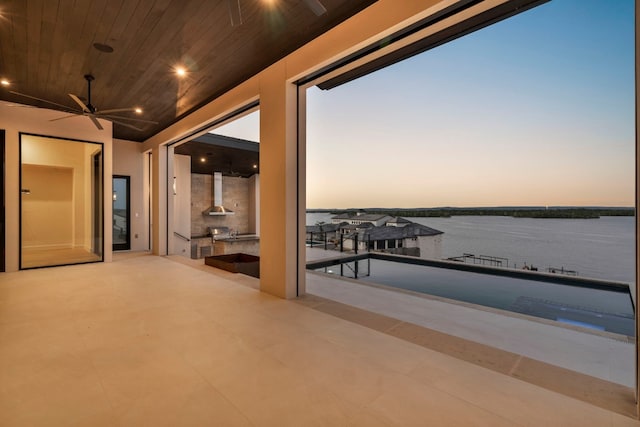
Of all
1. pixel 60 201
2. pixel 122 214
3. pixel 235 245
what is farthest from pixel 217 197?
pixel 60 201

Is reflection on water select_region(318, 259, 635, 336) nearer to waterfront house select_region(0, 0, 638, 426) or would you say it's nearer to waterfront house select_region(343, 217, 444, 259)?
waterfront house select_region(343, 217, 444, 259)

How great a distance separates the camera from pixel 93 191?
6723 mm

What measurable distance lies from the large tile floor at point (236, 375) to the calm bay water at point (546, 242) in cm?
228

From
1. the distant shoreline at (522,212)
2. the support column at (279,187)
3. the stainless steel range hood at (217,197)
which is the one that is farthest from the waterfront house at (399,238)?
the stainless steel range hood at (217,197)

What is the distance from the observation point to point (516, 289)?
19.7 feet

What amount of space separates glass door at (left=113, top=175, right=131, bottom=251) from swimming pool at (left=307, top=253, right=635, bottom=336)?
5555 mm

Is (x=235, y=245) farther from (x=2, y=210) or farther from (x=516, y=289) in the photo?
(x=516, y=289)

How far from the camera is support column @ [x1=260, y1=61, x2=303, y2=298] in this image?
12.2 ft

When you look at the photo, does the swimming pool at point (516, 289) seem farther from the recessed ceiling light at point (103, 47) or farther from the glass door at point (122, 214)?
the glass door at point (122, 214)

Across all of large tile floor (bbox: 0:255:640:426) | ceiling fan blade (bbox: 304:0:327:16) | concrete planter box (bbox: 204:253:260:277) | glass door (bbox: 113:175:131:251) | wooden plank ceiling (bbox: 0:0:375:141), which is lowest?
large tile floor (bbox: 0:255:640:426)

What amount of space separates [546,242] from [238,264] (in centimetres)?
770

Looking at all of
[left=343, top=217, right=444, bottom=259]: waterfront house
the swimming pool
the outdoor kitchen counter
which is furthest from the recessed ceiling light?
the outdoor kitchen counter

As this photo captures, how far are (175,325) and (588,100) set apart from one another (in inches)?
328

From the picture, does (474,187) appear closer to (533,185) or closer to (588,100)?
(533,185)
